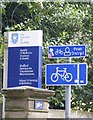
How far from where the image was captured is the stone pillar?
19.9 ft

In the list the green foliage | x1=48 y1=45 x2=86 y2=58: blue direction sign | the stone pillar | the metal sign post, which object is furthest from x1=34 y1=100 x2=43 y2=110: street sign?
the green foliage

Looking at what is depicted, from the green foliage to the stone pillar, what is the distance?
156 inches

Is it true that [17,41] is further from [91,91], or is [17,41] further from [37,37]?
[91,91]

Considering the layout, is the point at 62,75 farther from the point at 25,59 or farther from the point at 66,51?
the point at 25,59

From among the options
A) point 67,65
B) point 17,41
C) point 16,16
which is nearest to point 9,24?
point 16,16

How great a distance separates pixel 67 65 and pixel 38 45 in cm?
133

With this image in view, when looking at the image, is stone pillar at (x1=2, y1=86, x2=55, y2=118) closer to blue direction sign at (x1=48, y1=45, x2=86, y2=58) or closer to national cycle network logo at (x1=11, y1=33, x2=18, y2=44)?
blue direction sign at (x1=48, y1=45, x2=86, y2=58)

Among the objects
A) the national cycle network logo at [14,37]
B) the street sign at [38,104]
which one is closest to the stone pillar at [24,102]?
the street sign at [38,104]

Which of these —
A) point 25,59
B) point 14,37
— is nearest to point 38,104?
Result: point 25,59

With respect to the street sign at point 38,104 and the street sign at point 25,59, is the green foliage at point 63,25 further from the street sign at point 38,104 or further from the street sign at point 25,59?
the street sign at point 38,104

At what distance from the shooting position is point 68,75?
6.12 meters

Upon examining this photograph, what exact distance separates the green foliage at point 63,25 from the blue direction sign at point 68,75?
3.90 meters

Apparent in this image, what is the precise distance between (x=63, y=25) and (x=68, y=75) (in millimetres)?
5007

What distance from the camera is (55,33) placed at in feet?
36.4
